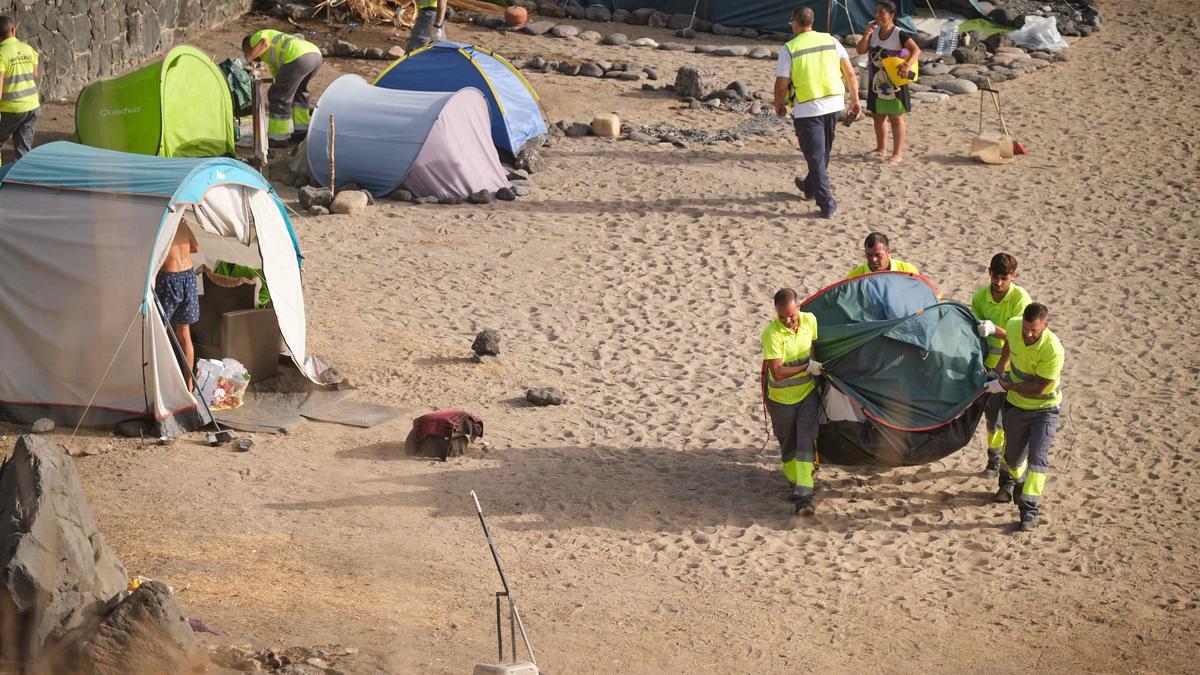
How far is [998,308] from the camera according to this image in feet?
31.2

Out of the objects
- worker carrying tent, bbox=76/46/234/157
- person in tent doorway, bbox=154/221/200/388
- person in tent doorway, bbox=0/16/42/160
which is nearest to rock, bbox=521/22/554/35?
worker carrying tent, bbox=76/46/234/157

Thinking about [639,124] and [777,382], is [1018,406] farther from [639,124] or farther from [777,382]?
[639,124]

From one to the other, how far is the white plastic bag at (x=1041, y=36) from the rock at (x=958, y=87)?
2563mm

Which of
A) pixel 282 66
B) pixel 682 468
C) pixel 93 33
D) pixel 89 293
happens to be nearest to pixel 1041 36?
pixel 282 66

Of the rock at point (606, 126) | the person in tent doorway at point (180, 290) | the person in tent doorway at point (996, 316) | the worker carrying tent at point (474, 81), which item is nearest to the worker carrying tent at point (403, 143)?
the worker carrying tent at point (474, 81)

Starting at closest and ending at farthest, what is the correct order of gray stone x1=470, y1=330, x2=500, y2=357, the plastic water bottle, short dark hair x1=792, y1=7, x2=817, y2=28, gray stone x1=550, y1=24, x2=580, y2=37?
gray stone x1=470, y1=330, x2=500, y2=357, short dark hair x1=792, y1=7, x2=817, y2=28, the plastic water bottle, gray stone x1=550, y1=24, x2=580, y2=37

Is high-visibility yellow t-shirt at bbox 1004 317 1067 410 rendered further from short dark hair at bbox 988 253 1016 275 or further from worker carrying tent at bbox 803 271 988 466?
short dark hair at bbox 988 253 1016 275

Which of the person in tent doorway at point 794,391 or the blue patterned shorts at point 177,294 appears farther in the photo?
the blue patterned shorts at point 177,294

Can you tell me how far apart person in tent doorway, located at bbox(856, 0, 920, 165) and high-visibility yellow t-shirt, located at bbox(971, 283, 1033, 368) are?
6327 mm

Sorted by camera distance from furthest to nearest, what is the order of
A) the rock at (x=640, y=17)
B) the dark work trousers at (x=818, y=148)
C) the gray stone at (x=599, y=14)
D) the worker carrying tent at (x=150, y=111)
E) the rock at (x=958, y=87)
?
the gray stone at (x=599, y=14) → the rock at (x=640, y=17) → the rock at (x=958, y=87) → the worker carrying tent at (x=150, y=111) → the dark work trousers at (x=818, y=148)

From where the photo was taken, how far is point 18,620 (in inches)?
259

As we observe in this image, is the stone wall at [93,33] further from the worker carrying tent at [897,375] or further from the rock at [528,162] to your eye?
the worker carrying tent at [897,375]

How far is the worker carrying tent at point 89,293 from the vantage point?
32.0 ft

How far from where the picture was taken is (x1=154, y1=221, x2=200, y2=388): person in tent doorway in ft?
33.1
